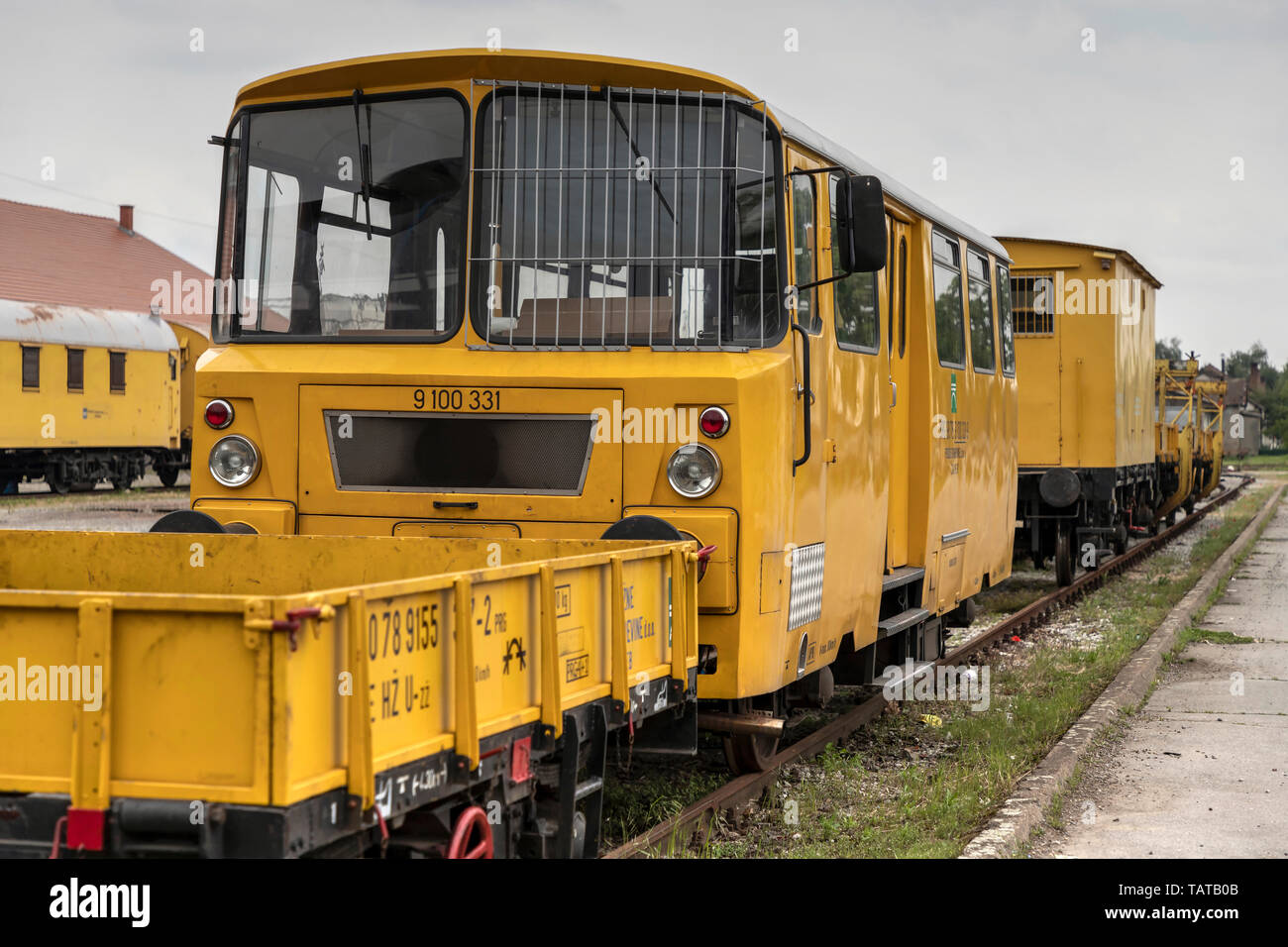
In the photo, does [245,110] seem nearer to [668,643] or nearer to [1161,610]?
[668,643]

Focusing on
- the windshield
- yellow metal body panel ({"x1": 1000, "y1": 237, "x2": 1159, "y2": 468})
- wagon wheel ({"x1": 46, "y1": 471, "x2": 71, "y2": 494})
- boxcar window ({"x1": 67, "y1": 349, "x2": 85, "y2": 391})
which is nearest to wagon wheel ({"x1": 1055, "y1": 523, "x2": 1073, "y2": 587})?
yellow metal body panel ({"x1": 1000, "y1": 237, "x2": 1159, "y2": 468})

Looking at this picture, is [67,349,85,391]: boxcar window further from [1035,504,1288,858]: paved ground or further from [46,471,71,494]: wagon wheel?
[1035,504,1288,858]: paved ground

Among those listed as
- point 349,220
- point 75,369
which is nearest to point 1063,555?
point 349,220

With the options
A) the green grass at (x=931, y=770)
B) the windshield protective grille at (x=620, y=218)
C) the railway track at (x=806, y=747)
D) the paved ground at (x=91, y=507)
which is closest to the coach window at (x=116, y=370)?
the paved ground at (x=91, y=507)

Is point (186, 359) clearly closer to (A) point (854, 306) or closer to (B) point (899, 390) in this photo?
(B) point (899, 390)

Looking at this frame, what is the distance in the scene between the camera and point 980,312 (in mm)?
10594

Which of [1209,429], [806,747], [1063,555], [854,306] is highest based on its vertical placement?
[854,306]

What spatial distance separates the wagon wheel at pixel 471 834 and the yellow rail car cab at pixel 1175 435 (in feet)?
72.8

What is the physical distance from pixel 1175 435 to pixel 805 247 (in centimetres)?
2241

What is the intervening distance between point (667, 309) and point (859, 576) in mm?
2130

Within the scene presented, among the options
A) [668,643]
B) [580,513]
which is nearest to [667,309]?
[580,513]

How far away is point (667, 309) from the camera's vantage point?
20.7ft
